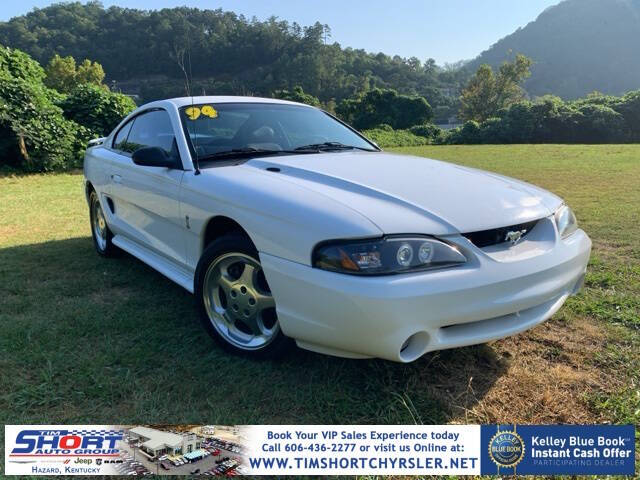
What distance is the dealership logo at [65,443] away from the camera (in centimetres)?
192

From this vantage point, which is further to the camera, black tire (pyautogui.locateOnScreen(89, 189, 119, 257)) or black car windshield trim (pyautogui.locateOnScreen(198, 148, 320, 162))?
black tire (pyautogui.locateOnScreen(89, 189, 119, 257))

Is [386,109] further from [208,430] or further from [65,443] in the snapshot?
[65,443]

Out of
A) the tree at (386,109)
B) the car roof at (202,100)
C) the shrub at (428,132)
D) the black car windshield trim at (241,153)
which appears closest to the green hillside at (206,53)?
the car roof at (202,100)

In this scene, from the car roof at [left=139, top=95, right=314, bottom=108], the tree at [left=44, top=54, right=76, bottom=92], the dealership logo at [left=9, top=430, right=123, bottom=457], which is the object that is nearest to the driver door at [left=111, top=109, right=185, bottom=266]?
the car roof at [left=139, top=95, right=314, bottom=108]

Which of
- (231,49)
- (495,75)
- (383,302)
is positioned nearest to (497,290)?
(383,302)

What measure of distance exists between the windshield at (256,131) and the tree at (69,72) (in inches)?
1397

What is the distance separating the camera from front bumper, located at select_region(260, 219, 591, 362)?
1.89m

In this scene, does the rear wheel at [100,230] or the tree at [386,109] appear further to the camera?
the tree at [386,109]

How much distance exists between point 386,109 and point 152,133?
45179 millimetres

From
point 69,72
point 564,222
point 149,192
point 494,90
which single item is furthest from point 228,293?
point 494,90

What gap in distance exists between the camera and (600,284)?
147 inches

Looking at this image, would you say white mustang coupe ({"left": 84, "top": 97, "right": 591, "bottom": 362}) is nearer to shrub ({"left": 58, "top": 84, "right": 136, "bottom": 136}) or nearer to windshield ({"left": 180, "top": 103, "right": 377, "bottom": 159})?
windshield ({"left": 180, "top": 103, "right": 377, "bottom": 159})

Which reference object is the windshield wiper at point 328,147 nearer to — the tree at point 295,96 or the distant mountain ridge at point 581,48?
the tree at point 295,96

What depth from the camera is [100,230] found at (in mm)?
4645
